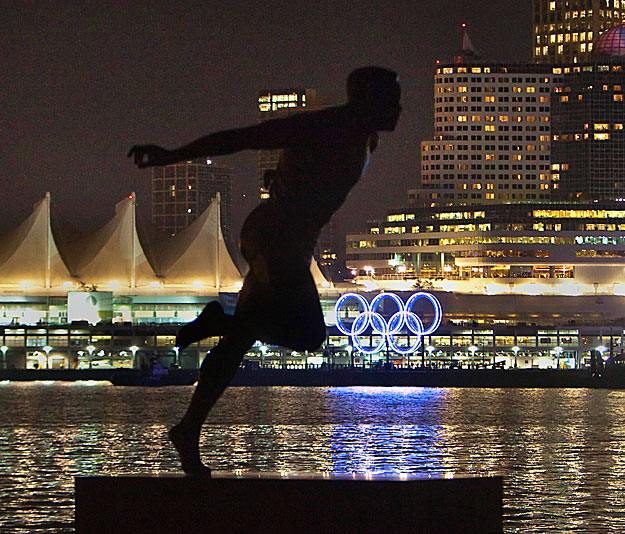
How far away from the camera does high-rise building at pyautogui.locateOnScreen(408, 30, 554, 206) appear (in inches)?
5699

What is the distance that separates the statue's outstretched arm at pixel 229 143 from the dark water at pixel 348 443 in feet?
18.9

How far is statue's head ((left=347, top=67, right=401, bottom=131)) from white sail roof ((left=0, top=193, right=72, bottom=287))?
253 feet

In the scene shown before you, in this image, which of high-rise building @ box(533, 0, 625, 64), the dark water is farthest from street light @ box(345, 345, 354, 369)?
high-rise building @ box(533, 0, 625, 64)

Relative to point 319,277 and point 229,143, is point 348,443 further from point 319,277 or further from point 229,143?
point 319,277

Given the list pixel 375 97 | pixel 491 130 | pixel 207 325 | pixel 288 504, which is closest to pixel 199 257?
pixel 491 130

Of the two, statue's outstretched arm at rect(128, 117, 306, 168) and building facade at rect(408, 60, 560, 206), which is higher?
building facade at rect(408, 60, 560, 206)

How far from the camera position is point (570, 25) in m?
148

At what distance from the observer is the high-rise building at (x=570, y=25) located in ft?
479

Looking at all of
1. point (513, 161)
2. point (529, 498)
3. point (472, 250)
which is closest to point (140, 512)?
point (529, 498)

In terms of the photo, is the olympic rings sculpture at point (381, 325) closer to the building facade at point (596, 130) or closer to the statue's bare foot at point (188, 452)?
the statue's bare foot at point (188, 452)

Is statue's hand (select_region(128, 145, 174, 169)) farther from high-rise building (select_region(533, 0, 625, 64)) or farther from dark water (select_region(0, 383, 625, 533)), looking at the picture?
high-rise building (select_region(533, 0, 625, 64))

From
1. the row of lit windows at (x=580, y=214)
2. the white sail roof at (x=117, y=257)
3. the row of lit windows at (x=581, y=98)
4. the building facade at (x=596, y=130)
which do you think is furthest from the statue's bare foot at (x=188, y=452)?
the row of lit windows at (x=581, y=98)

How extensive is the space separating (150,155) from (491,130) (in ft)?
466

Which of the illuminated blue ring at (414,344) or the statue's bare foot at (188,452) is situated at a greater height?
the illuminated blue ring at (414,344)
